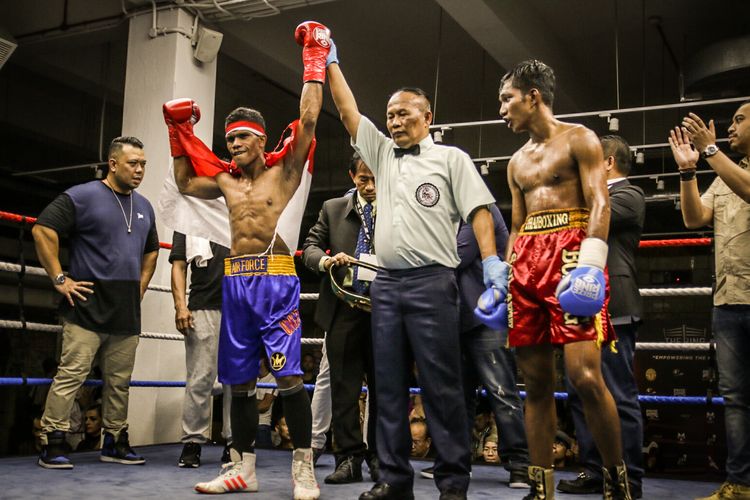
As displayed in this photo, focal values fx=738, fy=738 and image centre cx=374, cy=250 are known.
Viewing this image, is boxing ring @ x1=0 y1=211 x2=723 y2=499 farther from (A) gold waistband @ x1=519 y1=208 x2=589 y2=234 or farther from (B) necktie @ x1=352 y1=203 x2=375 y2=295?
(A) gold waistband @ x1=519 y1=208 x2=589 y2=234

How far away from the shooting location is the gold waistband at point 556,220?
2057 millimetres

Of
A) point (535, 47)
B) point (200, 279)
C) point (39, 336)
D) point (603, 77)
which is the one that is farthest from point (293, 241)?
point (39, 336)

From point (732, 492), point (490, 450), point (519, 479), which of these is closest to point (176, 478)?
point (519, 479)

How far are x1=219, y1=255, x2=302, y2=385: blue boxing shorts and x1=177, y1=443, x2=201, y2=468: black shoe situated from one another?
2.69 ft

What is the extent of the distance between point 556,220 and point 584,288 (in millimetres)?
300

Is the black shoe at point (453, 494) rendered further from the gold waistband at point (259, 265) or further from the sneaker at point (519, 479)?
the gold waistband at point (259, 265)

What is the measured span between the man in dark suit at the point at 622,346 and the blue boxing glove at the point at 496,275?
0.65m

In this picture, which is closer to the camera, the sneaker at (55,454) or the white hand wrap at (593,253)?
the white hand wrap at (593,253)

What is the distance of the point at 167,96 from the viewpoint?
5027 mm

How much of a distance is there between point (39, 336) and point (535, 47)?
26.0 ft

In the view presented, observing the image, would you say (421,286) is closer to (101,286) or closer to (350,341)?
(350,341)

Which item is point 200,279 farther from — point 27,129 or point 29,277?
point 29,277

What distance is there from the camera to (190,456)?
315 cm

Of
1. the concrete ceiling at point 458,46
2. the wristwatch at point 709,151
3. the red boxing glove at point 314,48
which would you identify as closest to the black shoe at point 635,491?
→ the wristwatch at point 709,151
